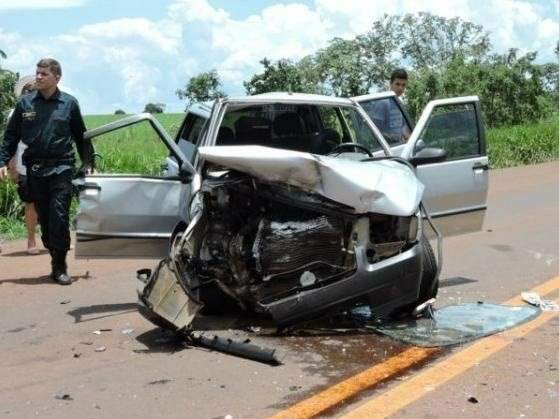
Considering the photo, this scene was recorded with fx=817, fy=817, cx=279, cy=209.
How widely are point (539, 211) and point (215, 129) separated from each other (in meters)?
6.53

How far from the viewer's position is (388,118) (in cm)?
877

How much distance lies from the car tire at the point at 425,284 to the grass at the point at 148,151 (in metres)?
2.38

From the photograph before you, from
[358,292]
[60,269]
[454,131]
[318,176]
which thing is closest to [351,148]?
[454,131]

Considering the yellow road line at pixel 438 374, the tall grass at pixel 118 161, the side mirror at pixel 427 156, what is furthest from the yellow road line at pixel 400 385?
the tall grass at pixel 118 161

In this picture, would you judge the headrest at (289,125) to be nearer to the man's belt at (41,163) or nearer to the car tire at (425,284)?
the man's belt at (41,163)

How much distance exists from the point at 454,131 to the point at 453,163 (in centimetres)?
39

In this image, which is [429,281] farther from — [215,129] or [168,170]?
[168,170]

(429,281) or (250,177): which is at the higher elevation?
(250,177)

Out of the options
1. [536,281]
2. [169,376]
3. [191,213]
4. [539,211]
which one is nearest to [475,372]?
[169,376]

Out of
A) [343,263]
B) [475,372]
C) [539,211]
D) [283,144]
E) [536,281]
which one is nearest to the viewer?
[475,372]

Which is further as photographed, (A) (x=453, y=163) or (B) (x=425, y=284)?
(A) (x=453, y=163)

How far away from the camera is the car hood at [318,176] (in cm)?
511

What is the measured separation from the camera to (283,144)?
7.46 meters

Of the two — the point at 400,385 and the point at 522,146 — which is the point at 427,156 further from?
the point at 522,146
